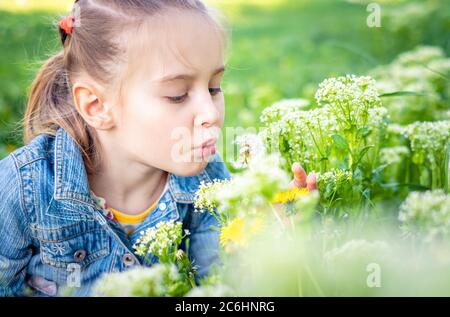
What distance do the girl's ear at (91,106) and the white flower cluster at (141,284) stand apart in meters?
0.62

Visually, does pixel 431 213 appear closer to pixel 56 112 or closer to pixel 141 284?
pixel 141 284

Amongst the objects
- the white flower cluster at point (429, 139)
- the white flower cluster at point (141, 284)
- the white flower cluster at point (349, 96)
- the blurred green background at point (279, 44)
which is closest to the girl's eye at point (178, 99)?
the white flower cluster at point (349, 96)

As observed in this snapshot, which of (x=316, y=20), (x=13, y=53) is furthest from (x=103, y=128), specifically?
(x=316, y=20)

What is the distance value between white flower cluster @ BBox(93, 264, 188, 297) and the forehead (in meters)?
0.59

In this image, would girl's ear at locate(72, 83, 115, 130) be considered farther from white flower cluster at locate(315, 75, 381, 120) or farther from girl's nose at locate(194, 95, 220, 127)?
white flower cluster at locate(315, 75, 381, 120)

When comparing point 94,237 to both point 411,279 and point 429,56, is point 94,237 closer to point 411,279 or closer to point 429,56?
point 411,279

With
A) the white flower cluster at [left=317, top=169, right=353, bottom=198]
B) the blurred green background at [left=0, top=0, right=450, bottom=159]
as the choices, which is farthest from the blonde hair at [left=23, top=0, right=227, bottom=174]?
the blurred green background at [left=0, top=0, right=450, bottom=159]

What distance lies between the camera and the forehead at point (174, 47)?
1.75 metres

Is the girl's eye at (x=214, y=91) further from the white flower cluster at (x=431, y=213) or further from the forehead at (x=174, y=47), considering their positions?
the white flower cluster at (x=431, y=213)

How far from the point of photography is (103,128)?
193 cm

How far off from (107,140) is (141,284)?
76 centimetres

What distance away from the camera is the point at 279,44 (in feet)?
15.1

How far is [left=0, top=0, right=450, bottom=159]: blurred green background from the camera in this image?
3.42 metres
